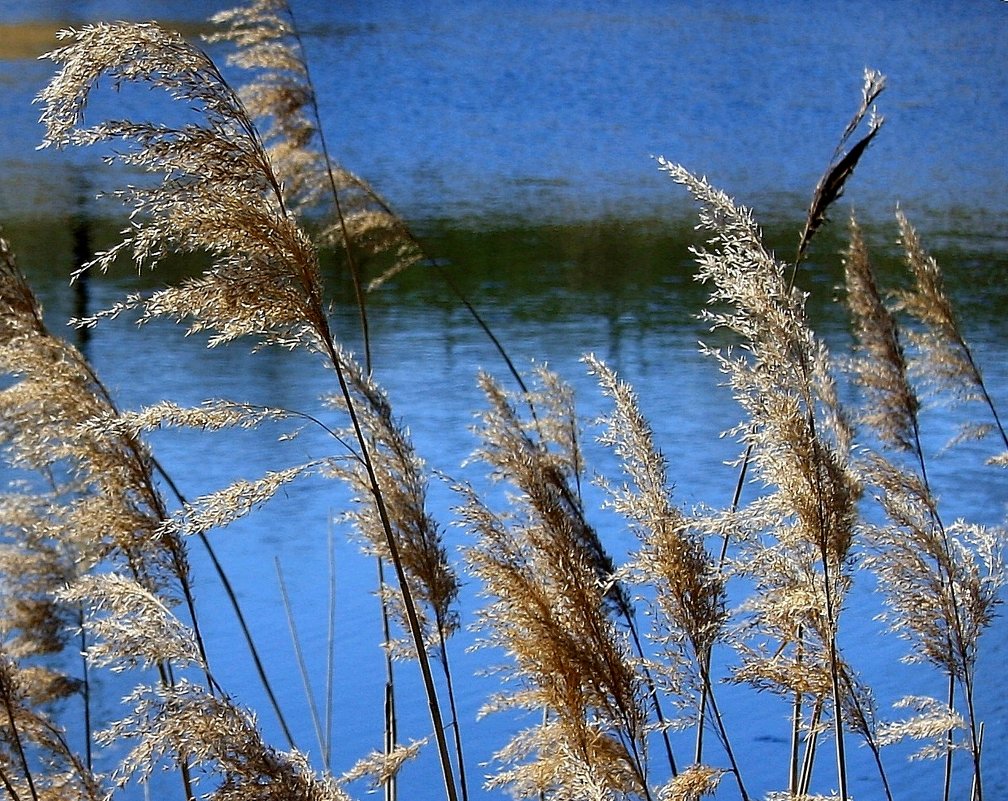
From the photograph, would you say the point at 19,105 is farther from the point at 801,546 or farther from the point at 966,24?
the point at 801,546

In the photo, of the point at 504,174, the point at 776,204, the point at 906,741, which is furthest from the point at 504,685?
the point at 504,174

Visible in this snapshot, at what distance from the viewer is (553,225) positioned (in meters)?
9.87

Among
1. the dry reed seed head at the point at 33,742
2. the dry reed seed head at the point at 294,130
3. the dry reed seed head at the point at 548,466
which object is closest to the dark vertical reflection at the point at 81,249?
the dry reed seed head at the point at 294,130

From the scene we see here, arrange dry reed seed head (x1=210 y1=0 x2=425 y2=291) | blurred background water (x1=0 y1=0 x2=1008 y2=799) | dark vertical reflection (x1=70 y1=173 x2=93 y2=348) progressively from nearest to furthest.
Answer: dry reed seed head (x1=210 y1=0 x2=425 y2=291)
blurred background water (x1=0 y1=0 x2=1008 y2=799)
dark vertical reflection (x1=70 y1=173 x2=93 y2=348)

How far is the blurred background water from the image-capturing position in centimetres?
405

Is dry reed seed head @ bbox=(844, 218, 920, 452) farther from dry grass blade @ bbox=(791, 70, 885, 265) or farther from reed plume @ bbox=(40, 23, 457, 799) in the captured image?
reed plume @ bbox=(40, 23, 457, 799)

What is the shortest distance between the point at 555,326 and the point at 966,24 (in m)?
11.4

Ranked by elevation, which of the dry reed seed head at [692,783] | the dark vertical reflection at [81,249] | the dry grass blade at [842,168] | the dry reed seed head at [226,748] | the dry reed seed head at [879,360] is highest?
the dark vertical reflection at [81,249]

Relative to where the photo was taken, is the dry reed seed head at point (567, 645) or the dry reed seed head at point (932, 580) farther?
the dry reed seed head at point (932, 580)

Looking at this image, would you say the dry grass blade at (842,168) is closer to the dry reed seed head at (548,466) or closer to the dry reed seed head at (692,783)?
the dry reed seed head at (548,466)

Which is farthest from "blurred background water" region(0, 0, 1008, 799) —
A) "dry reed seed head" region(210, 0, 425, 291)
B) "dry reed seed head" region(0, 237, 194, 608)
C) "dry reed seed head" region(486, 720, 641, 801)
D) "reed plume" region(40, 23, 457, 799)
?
"dry reed seed head" region(210, 0, 425, 291)

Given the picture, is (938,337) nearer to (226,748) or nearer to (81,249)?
(226,748)

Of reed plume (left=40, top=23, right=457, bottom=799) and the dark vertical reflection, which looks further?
the dark vertical reflection

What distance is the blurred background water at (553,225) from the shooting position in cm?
405
